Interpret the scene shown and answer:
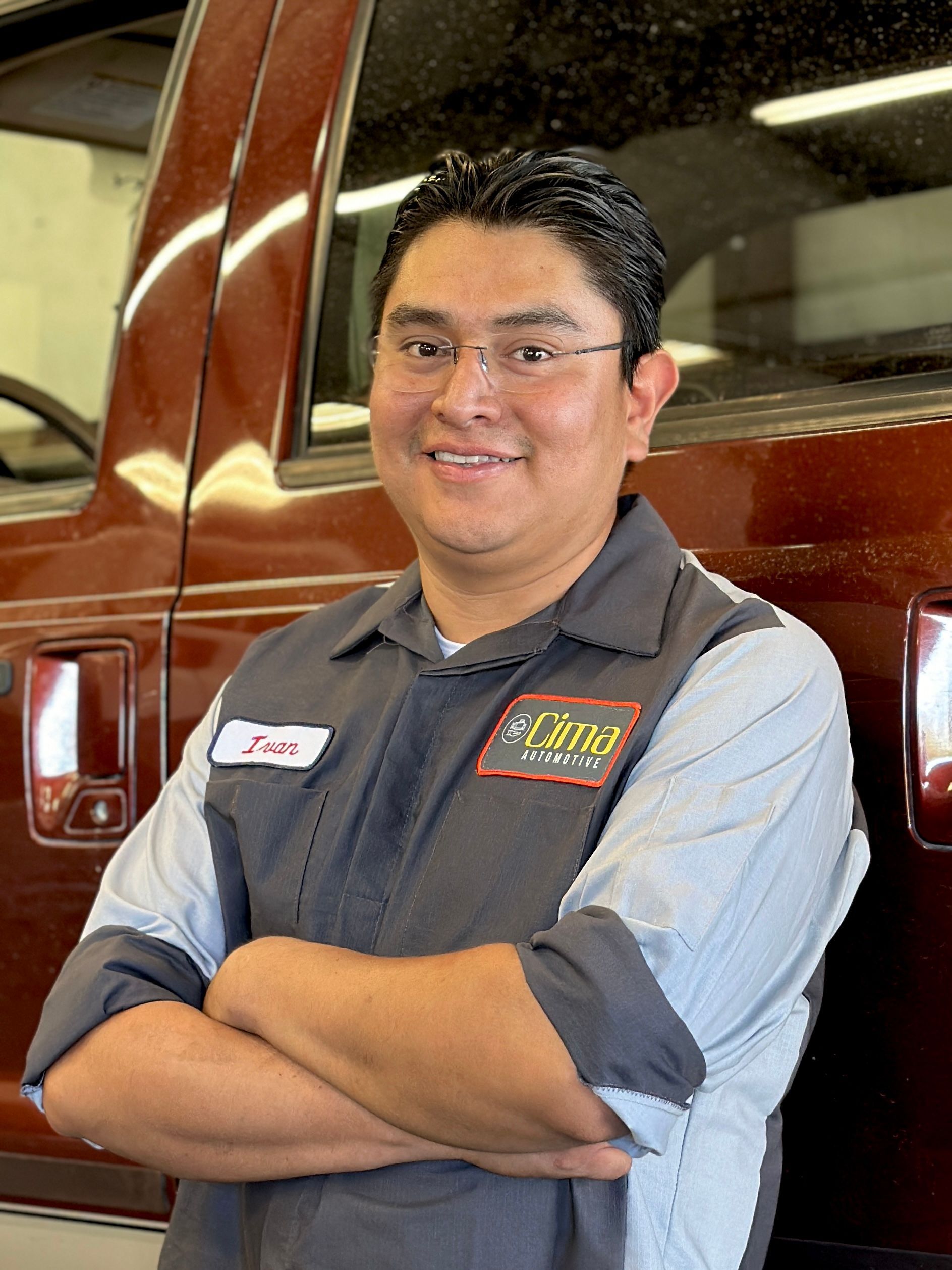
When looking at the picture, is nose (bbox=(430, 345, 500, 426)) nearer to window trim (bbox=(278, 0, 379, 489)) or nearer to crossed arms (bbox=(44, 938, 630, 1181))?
window trim (bbox=(278, 0, 379, 489))

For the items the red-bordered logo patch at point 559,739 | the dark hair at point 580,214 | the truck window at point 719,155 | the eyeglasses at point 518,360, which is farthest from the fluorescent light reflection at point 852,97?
the red-bordered logo patch at point 559,739

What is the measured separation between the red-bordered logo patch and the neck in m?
0.15

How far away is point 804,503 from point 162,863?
2.36 feet

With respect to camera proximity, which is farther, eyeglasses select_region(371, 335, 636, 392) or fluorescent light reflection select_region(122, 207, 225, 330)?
fluorescent light reflection select_region(122, 207, 225, 330)

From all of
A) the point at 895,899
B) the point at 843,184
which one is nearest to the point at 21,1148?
the point at 895,899

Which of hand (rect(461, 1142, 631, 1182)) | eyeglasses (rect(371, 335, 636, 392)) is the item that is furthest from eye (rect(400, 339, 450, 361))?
hand (rect(461, 1142, 631, 1182))

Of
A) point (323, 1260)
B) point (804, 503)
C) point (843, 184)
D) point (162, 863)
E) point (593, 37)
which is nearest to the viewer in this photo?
point (323, 1260)

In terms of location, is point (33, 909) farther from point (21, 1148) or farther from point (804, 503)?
point (804, 503)

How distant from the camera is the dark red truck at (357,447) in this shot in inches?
48.4

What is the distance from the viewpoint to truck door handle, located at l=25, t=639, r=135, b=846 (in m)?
1.70

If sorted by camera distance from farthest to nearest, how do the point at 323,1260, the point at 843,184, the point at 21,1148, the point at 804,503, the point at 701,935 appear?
1. the point at 843,184
2. the point at 21,1148
3. the point at 804,503
4. the point at 323,1260
5. the point at 701,935

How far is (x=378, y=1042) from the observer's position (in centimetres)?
113

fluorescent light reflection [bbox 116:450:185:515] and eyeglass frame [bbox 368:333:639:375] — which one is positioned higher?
eyeglass frame [bbox 368:333:639:375]

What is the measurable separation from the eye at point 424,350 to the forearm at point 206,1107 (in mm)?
655
